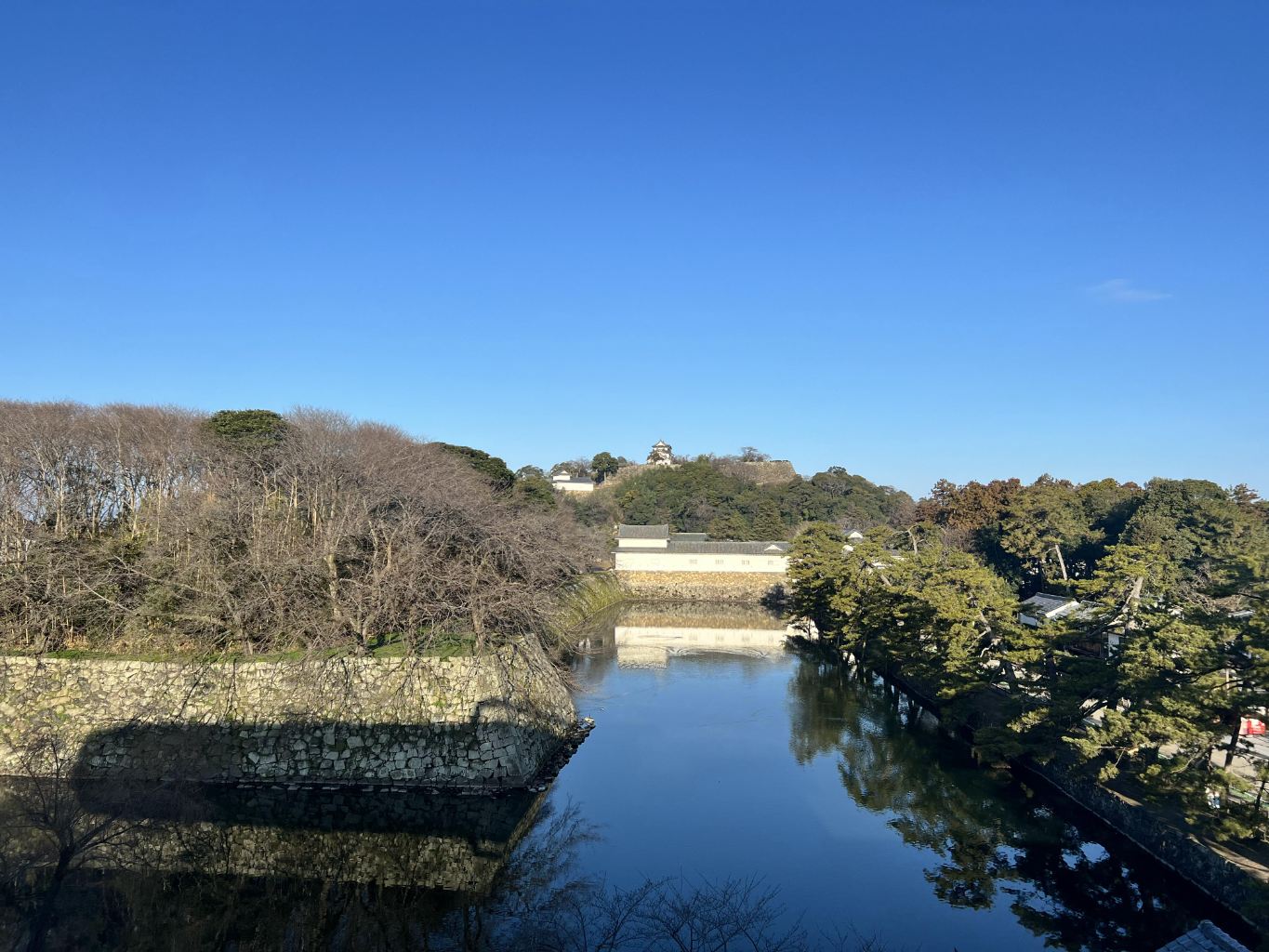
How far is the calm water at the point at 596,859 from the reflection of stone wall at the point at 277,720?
66 centimetres

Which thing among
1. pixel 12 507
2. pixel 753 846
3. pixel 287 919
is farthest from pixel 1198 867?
pixel 12 507

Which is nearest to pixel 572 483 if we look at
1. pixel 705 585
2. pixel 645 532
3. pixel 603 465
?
pixel 603 465

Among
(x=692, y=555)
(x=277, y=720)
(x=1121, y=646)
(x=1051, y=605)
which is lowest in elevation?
(x=277, y=720)

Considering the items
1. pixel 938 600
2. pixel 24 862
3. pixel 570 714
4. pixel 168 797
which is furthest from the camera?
pixel 570 714

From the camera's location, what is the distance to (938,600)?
17.5 meters

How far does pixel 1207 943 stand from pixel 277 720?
14.4 m

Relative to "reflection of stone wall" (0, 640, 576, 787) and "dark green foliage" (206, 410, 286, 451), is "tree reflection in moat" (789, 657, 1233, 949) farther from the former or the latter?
"dark green foliage" (206, 410, 286, 451)

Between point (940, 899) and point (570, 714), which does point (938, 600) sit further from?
point (570, 714)

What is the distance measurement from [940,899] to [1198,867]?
353cm

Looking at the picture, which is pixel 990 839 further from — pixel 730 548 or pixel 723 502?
pixel 723 502

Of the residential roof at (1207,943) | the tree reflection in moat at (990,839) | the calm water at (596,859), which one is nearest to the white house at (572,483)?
the tree reflection in moat at (990,839)

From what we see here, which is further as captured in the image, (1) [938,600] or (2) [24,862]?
(1) [938,600]

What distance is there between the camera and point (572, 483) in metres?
82.1

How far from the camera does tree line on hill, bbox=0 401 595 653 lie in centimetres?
1591
